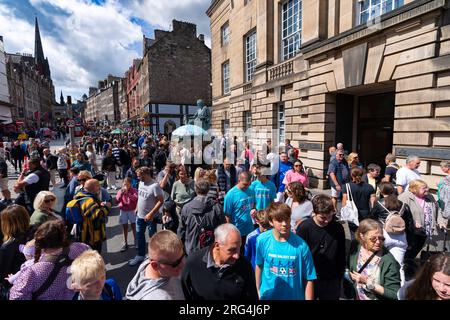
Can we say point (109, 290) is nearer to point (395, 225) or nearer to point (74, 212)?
point (74, 212)

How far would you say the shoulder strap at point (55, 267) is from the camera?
1940mm

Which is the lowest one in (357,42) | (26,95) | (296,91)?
(296,91)

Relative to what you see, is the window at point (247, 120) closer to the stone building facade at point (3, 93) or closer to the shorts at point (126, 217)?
the shorts at point (126, 217)

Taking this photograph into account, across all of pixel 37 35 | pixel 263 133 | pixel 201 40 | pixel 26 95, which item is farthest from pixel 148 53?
pixel 37 35

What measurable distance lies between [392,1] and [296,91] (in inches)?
182

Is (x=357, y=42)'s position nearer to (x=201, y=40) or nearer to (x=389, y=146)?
(x=389, y=146)

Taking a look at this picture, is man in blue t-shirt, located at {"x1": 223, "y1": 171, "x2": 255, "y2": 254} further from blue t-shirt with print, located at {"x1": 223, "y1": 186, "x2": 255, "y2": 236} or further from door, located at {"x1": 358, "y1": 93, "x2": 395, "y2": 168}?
door, located at {"x1": 358, "y1": 93, "x2": 395, "y2": 168}

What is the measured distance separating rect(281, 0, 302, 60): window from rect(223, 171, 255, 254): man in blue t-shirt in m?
10.3

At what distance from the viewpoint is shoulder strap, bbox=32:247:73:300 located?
76.4 inches

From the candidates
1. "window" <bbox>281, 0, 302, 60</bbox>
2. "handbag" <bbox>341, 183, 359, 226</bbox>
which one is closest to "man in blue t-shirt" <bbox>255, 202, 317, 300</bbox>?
"handbag" <bbox>341, 183, 359, 226</bbox>

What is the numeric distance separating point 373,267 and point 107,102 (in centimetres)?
9089

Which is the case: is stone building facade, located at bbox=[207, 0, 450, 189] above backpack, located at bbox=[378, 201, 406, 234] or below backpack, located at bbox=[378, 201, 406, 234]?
above

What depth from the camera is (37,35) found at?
9050 cm

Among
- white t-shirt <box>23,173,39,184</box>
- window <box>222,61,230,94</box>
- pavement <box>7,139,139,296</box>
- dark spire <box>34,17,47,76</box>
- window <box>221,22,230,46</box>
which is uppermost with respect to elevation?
dark spire <box>34,17,47,76</box>
